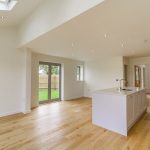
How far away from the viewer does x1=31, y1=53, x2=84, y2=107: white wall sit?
17.7ft

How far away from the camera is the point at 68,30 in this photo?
2848mm

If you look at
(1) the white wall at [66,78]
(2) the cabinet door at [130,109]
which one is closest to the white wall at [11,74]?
(1) the white wall at [66,78]

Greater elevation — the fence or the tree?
the tree

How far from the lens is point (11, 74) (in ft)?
14.2

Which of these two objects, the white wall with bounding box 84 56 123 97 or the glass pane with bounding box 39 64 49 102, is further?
the white wall with bounding box 84 56 123 97

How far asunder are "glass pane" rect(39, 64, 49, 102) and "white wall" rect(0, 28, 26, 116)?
50.7 inches

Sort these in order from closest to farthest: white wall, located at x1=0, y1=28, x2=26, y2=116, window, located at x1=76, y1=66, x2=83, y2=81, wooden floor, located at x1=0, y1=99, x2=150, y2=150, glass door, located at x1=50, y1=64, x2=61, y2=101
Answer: wooden floor, located at x1=0, y1=99, x2=150, y2=150 → white wall, located at x1=0, y1=28, x2=26, y2=116 → glass door, located at x1=50, y1=64, x2=61, y2=101 → window, located at x1=76, y1=66, x2=83, y2=81

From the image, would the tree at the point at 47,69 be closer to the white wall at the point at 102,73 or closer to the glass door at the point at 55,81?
the glass door at the point at 55,81

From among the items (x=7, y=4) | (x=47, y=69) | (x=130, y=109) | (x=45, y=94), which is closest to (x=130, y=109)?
(x=130, y=109)

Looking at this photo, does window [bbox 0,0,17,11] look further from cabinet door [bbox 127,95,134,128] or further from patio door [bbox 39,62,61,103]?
cabinet door [bbox 127,95,134,128]

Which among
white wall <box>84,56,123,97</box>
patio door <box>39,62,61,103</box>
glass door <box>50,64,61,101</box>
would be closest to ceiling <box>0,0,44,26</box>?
patio door <box>39,62,61,103</box>

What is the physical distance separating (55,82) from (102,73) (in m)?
2.77

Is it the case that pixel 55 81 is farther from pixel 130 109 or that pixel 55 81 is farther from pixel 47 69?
pixel 130 109

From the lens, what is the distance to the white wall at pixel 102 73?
6472mm
